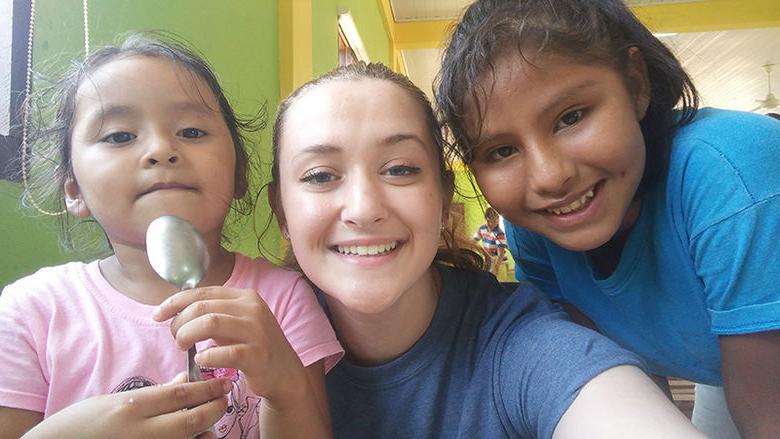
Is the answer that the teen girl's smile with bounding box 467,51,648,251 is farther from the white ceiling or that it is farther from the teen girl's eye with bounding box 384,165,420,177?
the white ceiling

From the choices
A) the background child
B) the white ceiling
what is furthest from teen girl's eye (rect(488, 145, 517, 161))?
the white ceiling

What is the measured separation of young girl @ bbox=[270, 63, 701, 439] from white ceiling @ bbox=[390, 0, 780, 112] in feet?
10.6

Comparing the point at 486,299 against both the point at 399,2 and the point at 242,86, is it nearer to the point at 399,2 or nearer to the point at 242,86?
the point at 242,86

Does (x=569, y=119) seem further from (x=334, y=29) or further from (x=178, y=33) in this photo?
(x=334, y=29)

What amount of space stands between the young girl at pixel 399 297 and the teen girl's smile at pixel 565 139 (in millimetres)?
83

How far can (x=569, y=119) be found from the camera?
0.68m

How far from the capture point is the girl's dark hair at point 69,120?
649mm

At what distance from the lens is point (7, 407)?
0.52 metres

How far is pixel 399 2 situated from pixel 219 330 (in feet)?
12.5

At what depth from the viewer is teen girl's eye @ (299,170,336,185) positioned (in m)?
0.62

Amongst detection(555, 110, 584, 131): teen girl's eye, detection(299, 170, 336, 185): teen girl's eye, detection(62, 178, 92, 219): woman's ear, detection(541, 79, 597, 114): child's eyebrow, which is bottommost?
detection(62, 178, 92, 219): woman's ear

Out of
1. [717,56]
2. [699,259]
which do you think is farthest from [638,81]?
[717,56]

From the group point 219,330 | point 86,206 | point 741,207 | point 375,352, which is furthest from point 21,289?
point 741,207

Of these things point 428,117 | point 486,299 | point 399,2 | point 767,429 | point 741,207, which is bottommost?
point 767,429
